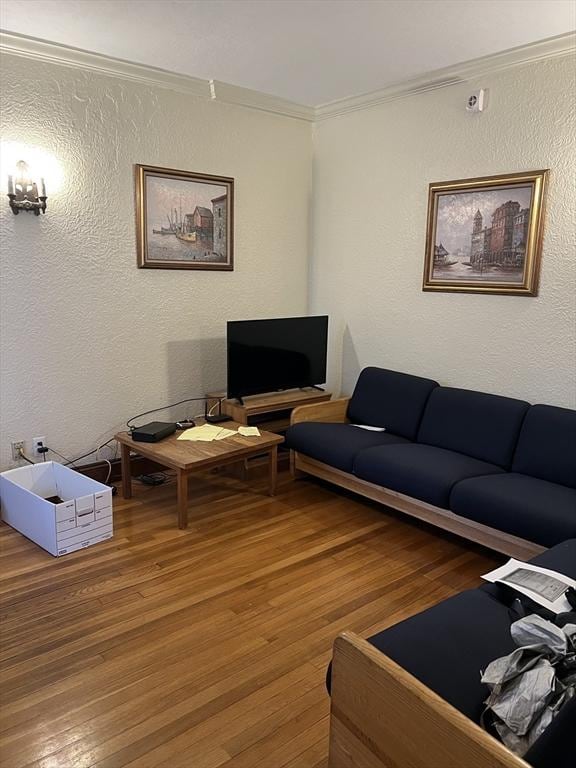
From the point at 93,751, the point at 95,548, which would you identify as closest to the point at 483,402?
the point at 95,548

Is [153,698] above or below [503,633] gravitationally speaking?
below

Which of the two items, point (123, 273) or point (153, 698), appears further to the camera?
point (123, 273)

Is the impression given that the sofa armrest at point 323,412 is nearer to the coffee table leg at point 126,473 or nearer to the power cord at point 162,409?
the power cord at point 162,409

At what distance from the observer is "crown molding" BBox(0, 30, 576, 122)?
321cm

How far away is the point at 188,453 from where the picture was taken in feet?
11.0

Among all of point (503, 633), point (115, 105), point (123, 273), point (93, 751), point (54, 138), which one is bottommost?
point (93, 751)

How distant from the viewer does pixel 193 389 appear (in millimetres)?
4324

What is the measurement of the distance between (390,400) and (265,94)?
2375mm

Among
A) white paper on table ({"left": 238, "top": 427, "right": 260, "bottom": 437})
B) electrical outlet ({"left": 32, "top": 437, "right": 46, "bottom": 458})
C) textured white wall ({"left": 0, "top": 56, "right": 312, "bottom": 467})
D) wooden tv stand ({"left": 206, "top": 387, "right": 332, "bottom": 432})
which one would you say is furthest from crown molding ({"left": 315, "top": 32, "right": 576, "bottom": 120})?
electrical outlet ({"left": 32, "top": 437, "right": 46, "bottom": 458})

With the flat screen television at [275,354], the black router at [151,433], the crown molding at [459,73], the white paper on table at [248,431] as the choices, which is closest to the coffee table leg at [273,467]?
the white paper on table at [248,431]

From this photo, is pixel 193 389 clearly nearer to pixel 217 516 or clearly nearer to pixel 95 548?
pixel 217 516

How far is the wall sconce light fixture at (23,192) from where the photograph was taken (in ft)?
10.8

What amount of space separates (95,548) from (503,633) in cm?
210

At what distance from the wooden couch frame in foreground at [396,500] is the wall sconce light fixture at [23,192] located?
6.68 ft
